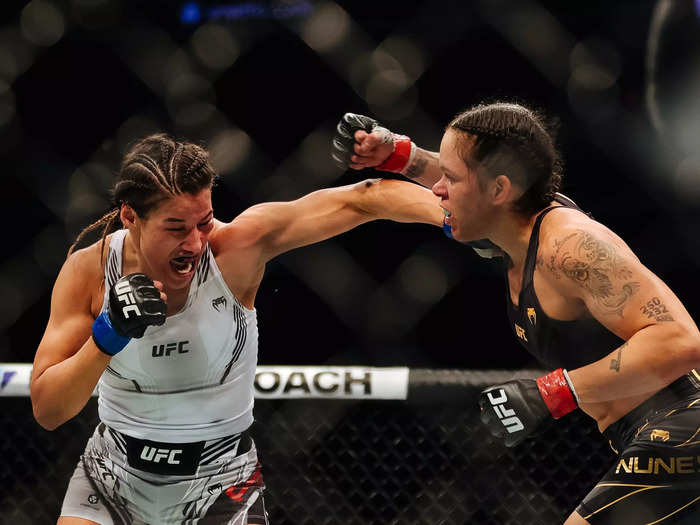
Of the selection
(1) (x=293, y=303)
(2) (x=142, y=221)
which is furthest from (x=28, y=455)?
(2) (x=142, y=221)

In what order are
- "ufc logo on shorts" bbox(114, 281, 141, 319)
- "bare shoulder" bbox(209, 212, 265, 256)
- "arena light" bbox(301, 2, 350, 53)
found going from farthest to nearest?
"arena light" bbox(301, 2, 350, 53), "bare shoulder" bbox(209, 212, 265, 256), "ufc logo on shorts" bbox(114, 281, 141, 319)

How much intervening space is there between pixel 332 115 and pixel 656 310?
79.7 inches

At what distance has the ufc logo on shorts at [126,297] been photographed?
157cm

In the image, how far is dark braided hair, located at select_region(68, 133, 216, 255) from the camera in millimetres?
1730

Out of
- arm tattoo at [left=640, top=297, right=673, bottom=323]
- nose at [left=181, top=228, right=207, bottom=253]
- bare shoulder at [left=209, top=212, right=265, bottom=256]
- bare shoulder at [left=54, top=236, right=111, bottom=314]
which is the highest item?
arm tattoo at [left=640, top=297, right=673, bottom=323]

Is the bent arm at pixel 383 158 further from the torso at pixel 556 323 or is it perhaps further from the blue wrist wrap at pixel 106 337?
the blue wrist wrap at pixel 106 337

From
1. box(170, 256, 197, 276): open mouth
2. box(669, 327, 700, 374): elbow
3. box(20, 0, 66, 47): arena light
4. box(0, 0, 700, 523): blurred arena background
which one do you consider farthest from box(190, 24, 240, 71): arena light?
box(669, 327, 700, 374): elbow

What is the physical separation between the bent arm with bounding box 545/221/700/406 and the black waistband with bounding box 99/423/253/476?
30.2 inches

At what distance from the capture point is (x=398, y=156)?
83.5 inches

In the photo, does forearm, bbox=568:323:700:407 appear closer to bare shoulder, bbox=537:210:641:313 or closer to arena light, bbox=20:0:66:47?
bare shoulder, bbox=537:210:641:313

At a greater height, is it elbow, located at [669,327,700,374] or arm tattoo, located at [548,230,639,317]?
arm tattoo, located at [548,230,639,317]

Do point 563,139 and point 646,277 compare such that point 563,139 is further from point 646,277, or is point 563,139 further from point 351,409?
point 646,277

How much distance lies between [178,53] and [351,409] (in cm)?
154

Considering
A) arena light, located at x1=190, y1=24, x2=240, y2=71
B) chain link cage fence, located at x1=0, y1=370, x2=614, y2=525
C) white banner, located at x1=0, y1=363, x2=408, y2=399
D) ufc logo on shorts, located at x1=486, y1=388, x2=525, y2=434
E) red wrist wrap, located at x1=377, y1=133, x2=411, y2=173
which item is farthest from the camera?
arena light, located at x1=190, y1=24, x2=240, y2=71
